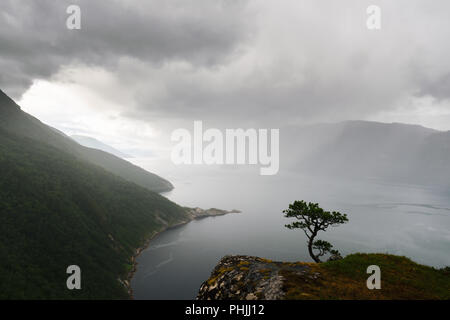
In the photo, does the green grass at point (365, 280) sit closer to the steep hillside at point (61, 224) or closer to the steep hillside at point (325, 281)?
the steep hillside at point (325, 281)

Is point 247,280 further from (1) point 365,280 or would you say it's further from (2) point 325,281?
(1) point 365,280

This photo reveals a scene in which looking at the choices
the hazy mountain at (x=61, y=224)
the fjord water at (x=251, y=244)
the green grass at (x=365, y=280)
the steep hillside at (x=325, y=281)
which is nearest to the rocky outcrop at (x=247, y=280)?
the steep hillside at (x=325, y=281)

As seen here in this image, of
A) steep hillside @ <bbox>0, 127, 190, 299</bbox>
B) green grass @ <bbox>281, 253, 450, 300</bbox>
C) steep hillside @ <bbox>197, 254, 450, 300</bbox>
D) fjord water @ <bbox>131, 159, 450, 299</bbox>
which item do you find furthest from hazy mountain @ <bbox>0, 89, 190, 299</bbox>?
green grass @ <bbox>281, 253, 450, 300</bbox>

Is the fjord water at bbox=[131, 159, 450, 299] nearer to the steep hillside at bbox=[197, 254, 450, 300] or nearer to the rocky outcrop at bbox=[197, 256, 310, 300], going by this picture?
the rocky outcrop at bbox=[197, 256, 310, 300]

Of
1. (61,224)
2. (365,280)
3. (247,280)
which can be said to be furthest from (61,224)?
(365,280)
